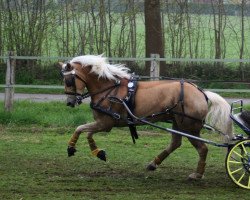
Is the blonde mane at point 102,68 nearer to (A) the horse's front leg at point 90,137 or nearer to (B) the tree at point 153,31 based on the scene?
(A) the horse's front leg at point 90,137

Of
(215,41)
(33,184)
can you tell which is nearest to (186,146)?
(33,184)

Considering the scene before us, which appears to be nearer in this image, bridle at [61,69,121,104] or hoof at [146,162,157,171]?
bridle at [61,69,121,104]

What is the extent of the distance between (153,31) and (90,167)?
33.8ft

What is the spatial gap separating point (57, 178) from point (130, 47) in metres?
12.6

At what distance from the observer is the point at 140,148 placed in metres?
10.9

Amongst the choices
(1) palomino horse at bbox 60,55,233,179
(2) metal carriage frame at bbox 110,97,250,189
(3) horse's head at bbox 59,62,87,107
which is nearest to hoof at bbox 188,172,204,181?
(1) palomino horse at bbox 60,55,233,179

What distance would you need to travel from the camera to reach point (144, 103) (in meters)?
8.09

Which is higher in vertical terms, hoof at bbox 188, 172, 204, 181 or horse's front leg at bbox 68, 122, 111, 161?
horse's front leg at bbox 68, 122, 111, 161

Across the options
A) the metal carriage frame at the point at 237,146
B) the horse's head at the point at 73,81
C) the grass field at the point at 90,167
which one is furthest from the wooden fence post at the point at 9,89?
the metal carriage frame at the point at 237,146

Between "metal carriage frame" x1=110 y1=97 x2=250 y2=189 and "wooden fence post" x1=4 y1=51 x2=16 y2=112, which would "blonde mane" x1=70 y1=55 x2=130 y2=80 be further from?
"wooden fence post" x1=4 y1=51 x2=16 y2=112

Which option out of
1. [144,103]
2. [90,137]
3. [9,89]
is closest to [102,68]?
[144,103]

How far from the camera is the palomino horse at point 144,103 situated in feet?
26.4

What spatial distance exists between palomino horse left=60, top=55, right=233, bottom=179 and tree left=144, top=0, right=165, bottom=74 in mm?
10041

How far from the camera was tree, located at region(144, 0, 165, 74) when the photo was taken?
1810cm
